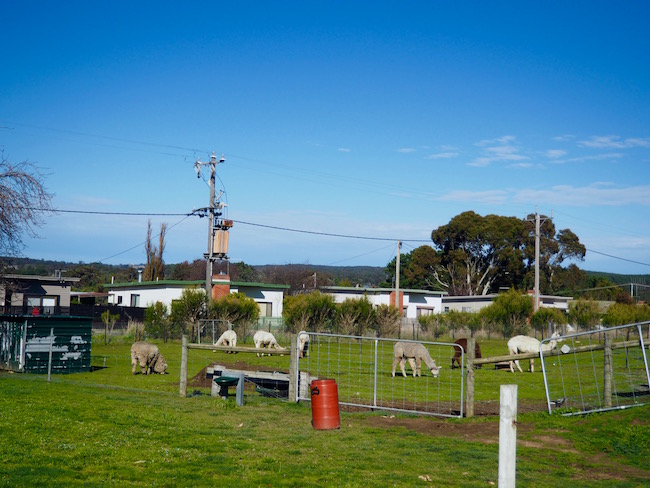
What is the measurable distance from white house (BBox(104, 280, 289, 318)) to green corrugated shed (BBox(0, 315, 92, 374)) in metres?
26.7

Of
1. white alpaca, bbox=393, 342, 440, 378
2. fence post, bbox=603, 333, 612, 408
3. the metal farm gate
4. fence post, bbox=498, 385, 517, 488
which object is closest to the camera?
fence post, bbox=498, 385, 517, 488

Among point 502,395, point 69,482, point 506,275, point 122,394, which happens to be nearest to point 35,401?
point 122,394

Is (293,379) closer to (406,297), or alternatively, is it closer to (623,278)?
(406,297)

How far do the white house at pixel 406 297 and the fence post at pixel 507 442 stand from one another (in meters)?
60.4

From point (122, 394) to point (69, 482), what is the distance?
9348mm

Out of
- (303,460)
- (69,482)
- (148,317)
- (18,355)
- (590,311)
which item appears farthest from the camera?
(590,311)

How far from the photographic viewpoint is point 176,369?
90.9 feet

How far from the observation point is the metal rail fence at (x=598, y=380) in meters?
13.9

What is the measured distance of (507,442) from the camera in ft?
16.3

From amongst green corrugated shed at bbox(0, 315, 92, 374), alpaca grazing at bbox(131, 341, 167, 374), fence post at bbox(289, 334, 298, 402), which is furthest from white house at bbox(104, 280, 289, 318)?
fence post at bbox(289, 334, 298, 402)

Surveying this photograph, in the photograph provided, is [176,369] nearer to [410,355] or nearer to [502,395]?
[410,355]

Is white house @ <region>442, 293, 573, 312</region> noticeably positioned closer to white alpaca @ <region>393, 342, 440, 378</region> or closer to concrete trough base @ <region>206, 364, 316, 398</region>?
white alpaca @ <region>393, 342, 440, 378</region>

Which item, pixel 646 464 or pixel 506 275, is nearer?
pixel 646 464

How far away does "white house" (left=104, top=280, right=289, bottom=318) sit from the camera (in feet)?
177
